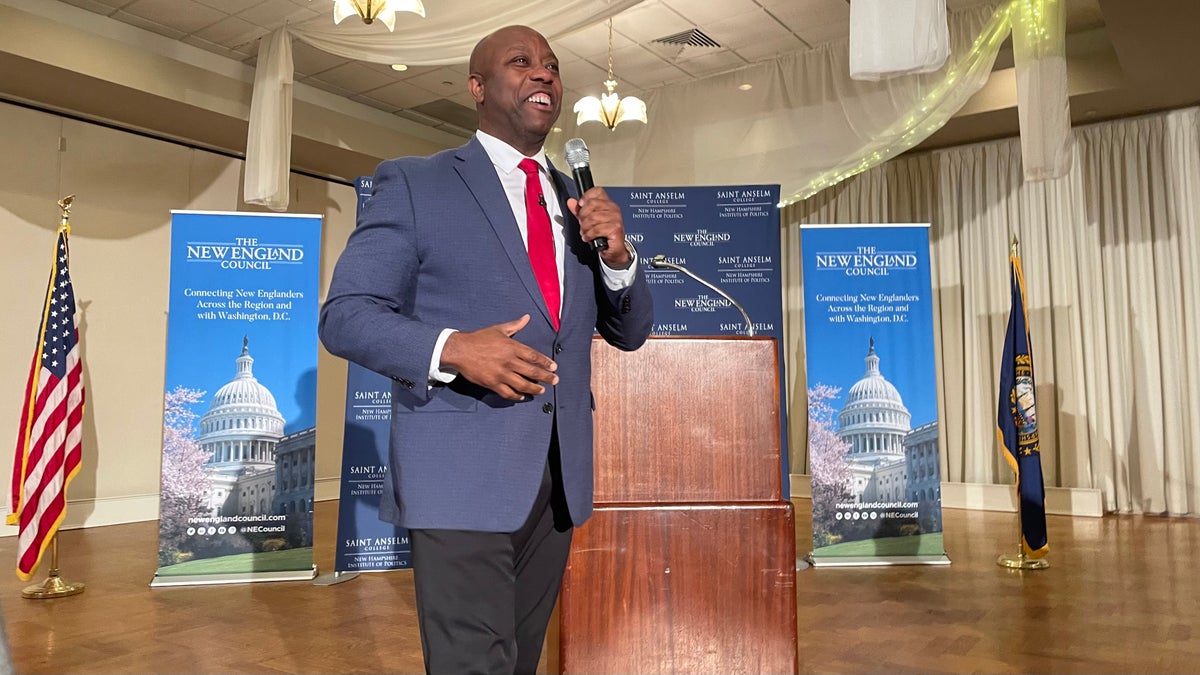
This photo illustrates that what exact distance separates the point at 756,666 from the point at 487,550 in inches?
50.1

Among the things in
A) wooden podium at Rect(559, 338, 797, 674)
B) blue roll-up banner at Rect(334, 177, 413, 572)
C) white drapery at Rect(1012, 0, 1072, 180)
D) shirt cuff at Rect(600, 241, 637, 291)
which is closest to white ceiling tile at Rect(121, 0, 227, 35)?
blue roll-up banner at Rect(334, 177, 413, 572)

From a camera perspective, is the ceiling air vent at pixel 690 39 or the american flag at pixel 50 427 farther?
the ceiling air vent at pixel 690 39

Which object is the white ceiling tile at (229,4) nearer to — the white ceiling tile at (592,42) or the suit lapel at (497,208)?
the white ceiling tile at (592,42)

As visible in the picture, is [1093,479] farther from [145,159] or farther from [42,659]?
[145,159]

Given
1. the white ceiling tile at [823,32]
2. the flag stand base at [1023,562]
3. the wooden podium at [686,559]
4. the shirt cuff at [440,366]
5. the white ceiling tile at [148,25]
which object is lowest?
the flag stand base at [1023,562]

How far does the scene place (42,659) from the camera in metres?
3.29

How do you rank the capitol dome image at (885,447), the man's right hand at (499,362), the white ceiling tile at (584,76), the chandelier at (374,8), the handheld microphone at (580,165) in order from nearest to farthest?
the man's right hand at (499,362) → the handheld microphone at (580,165) → the chandelier at (374,8) → the capitol dome image at (885,447) → the white ceiling tile at (584,76)

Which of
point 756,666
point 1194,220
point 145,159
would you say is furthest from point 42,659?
point 1194,220

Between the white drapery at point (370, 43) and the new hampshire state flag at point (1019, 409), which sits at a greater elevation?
the white drapery at point (370, 43)

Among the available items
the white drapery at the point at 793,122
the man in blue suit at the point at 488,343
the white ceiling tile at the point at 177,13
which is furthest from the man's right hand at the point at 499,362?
the white ceiling tile at the point at 177,13

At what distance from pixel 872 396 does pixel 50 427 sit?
4.70m

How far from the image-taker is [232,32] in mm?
6934

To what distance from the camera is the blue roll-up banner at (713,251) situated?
614 cm

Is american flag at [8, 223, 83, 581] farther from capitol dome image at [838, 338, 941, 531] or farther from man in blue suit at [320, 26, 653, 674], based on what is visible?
capitol dome image at [838, 338, 941, 531]
